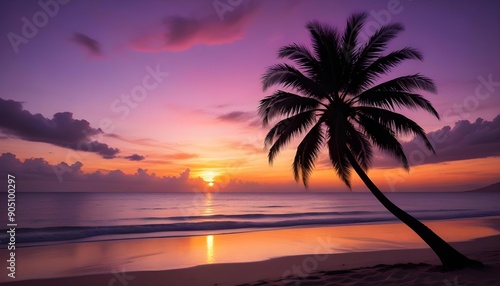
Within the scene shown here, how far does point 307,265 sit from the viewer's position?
11.6 m

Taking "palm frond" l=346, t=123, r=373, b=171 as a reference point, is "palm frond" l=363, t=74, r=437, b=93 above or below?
above

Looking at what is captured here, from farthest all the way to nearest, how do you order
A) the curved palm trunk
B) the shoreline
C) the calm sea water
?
the calm sea water → the curved palm trunk → the shoreline

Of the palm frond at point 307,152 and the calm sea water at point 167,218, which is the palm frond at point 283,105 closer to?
the palm frond at point 307,152

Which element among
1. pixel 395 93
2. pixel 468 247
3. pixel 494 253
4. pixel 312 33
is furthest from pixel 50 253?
pixel 468 247

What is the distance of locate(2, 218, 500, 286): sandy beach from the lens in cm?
848

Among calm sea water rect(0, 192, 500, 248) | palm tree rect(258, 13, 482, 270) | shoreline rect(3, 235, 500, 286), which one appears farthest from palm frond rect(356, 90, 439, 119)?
calm sea water rect(0, 192, 500, 248)

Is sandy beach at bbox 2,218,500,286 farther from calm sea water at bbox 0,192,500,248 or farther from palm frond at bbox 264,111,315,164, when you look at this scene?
calm sea water at bbox 0,192,500,248

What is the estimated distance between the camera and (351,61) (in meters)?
10.5

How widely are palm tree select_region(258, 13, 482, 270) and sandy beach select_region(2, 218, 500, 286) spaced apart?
1.97 meters

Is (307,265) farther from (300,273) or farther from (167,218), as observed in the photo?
(167,218)

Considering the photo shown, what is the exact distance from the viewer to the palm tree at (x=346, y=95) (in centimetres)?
978

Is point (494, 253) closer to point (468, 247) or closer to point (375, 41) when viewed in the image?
point (468, 247)

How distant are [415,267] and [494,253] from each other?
3.73m

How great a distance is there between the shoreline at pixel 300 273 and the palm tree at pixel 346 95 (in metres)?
1.70
